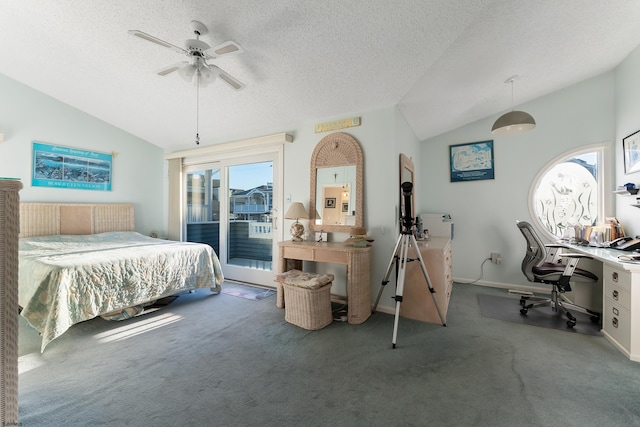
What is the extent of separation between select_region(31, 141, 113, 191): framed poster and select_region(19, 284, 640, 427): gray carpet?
2.49 metres

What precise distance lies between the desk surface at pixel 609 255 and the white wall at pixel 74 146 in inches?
243

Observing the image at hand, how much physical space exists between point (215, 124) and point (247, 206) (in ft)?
4.29

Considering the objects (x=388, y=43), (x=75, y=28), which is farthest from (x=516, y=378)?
(x=75, y=28)

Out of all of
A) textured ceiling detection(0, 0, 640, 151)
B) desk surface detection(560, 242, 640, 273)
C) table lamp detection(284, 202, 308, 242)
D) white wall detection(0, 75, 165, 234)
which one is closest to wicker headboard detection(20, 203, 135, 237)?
white wall detection(0, 75, 165, 234)

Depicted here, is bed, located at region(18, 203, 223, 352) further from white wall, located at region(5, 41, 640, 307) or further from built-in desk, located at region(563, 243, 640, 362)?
built-in desk, located at region(563, 243, 640, 362)

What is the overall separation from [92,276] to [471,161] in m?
5.01

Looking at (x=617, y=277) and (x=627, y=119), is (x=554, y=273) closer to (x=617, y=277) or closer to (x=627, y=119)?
(x=617, y=277)

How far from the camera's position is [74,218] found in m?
3.92

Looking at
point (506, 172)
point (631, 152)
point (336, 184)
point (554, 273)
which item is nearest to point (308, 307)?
point (336, 184)

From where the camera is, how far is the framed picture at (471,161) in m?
3.98

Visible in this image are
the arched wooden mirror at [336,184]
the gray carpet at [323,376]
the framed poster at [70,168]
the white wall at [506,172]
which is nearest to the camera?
the gray carpet at [323,376]

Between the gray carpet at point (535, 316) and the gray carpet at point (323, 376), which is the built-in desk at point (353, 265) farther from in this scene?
the gray carpet at point (535, 316)

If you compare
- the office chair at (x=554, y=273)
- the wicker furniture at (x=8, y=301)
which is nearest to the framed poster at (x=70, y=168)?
the wicker furniture at (x=8, y=301)

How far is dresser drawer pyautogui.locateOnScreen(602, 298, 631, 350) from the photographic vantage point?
2.06 metres
